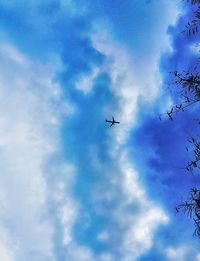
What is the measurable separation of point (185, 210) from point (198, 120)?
244 cm

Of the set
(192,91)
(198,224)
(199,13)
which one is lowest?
(198,224)

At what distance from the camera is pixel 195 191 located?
314 inches

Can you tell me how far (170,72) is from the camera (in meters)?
7.90

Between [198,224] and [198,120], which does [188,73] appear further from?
[198,224]

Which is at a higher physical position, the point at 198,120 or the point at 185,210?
the point at 198,120

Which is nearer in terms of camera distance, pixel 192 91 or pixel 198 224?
pixel 198 224

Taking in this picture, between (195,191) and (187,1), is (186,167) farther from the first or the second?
(187,1)

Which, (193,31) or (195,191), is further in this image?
(193,31)

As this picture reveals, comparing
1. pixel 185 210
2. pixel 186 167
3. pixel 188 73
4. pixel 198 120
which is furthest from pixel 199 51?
pixel 185 210

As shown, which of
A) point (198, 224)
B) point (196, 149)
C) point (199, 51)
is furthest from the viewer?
point (199, 51)

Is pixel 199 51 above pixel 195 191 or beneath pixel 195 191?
above

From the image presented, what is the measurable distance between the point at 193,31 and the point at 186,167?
376 centimetres

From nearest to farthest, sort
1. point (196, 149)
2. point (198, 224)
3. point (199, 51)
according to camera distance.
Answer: point (198, 224) < point (196, 149) < point (199, 51)

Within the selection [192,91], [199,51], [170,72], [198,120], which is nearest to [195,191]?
[198,120]
